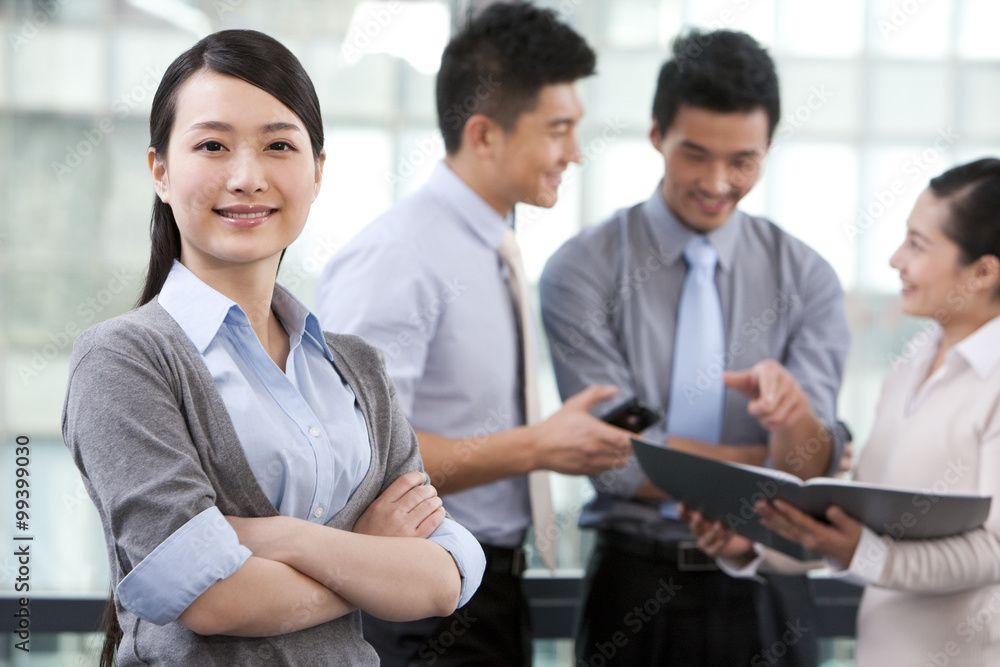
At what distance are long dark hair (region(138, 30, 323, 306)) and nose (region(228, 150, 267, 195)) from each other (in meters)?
0.10

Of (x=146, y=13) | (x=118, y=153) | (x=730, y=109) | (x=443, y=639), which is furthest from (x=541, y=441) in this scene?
(x=146, y=13)

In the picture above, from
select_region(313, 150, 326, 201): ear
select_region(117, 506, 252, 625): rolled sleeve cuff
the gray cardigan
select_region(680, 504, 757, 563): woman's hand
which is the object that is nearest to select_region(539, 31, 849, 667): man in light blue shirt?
select_region(680, 504, 757, 563): woman's hand

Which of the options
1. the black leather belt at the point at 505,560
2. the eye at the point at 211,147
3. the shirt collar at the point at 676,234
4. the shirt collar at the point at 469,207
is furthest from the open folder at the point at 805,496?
the eye at the point at 211,147

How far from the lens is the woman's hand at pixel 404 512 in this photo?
3.90 feet

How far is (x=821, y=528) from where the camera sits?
194 cm

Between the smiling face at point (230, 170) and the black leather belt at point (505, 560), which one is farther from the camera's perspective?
the black leather belt at point (505, 560)

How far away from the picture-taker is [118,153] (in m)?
2.98

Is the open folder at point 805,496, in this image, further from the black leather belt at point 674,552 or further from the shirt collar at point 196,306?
the shirt collar at point 196,306

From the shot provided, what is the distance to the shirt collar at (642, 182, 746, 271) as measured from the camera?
8.10ft

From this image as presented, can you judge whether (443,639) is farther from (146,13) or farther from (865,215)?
(146,13)

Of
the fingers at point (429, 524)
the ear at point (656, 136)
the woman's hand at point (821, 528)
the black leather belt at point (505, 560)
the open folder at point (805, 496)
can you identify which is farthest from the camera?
the ear at point (656, 136)

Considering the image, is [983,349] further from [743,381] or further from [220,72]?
[220,72]

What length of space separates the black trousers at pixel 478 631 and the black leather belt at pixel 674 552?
0.38m

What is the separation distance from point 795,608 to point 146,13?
9.51 feet
